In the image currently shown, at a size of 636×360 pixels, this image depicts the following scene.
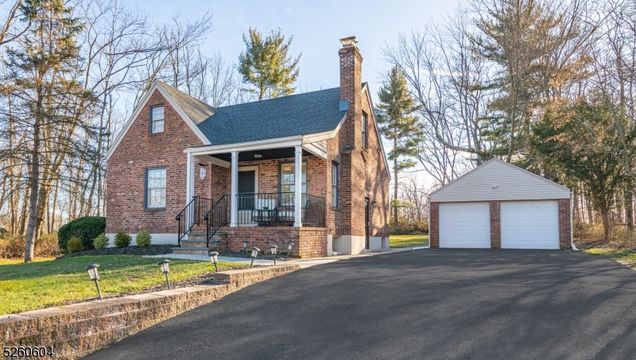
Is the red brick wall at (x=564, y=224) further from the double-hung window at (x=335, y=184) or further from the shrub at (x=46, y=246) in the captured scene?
the shrub at (x=46, y=246)

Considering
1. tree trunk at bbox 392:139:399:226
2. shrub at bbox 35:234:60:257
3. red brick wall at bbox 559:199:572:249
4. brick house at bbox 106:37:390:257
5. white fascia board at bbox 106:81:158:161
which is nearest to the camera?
brick house at bbox 106:37:390:257

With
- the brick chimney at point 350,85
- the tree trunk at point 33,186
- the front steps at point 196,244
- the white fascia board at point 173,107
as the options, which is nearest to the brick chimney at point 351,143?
the brick chimney at point 350,85

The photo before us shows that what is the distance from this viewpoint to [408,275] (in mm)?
8422

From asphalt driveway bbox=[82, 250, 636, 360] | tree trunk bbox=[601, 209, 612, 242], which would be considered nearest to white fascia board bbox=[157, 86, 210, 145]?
asphalt driveway bbox=[82, 250, 636, 360]

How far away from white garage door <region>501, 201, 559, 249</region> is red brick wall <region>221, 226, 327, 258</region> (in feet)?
31.3

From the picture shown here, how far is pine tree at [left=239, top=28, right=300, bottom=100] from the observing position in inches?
1246

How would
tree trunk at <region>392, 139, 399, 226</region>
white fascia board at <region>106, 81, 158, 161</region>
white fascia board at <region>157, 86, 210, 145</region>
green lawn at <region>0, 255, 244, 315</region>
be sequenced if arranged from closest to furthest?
green lawn at <region>0, 255, 244, 315</region>, white fascia board at <region>157, 86, 210, 145</region>, white fascia board at <region>106, 81, 158, 161</region>, tree trunk at <region>392, 139, 399, 226</region>

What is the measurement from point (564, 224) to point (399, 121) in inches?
768

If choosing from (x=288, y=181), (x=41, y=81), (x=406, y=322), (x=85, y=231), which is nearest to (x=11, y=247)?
(x=85, y=231)

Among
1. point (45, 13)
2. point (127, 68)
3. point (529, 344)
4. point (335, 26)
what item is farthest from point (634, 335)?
point (127, 68)

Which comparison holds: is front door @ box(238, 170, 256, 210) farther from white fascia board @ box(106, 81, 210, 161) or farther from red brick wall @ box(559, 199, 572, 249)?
red brick wall @ box(559, 199, 572, 249)

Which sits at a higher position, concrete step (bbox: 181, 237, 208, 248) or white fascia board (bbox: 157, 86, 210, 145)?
white fascia board (bbox: 157, 86, 210, 145)

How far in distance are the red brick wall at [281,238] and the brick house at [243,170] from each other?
8 centimetres

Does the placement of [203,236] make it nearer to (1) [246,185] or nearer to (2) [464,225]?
(1) [246,185]
